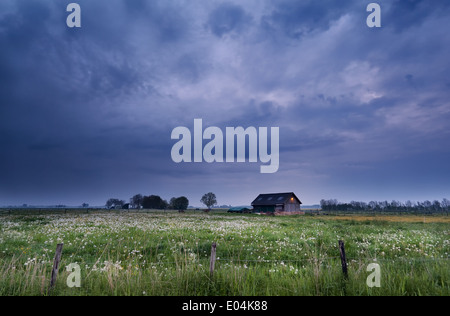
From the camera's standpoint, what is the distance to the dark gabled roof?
6312 cm

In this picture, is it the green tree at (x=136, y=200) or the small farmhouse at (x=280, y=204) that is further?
the green tree at (x=136, y=200)

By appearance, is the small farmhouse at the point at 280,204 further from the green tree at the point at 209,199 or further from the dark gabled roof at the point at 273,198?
the green tree at the point at 209,199

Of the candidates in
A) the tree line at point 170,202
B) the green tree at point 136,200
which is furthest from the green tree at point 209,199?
the green tree at point 136,200

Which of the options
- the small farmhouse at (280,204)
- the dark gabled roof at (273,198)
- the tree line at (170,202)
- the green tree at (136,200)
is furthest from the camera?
the green tree at (136,200)

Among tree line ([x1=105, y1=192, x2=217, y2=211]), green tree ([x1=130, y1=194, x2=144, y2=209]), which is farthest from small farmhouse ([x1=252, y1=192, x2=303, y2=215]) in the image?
green tree ([x1=130, y1=194, x2=144, y2=209])

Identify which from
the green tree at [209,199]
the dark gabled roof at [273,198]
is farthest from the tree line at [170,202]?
the dark gabled roof at [273,198]

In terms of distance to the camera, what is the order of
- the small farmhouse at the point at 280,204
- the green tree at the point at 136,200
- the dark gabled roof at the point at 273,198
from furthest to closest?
1. the green tree at the point at 136,200
2. the dark gabled roof at the point at 273,198
3. the small farmhouse at the point at 280,204

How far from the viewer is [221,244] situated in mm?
13461

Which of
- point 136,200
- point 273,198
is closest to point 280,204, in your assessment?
point 273,198

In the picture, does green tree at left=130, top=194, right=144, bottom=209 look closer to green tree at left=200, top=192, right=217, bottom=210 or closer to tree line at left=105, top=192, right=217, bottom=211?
tree line at left=105, top=192, right=217, bottom=211

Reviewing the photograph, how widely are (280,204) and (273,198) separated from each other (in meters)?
4.98

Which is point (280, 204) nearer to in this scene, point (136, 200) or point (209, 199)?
point (209, 199)

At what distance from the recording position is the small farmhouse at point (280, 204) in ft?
203
